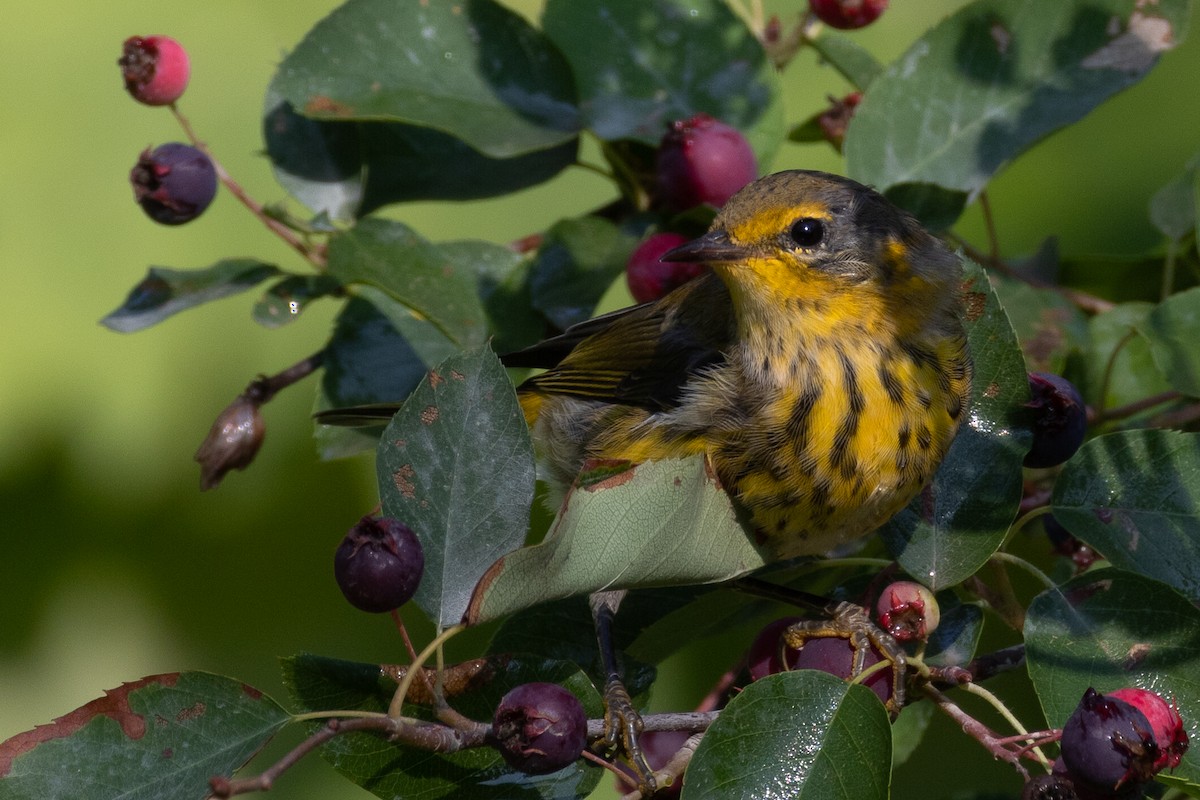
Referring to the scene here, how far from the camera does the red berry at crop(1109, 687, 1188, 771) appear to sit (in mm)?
1347

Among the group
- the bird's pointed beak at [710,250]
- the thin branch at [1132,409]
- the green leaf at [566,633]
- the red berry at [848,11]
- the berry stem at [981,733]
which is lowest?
the thin branch at [1132,409]

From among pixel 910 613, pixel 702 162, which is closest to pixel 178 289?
pixel 702 162

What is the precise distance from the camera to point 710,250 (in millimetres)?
1870

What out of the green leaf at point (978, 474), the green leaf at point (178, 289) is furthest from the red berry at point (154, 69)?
the green leaf at point (978, 474)

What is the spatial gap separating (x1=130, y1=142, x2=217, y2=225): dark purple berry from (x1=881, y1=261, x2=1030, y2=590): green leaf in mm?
1082

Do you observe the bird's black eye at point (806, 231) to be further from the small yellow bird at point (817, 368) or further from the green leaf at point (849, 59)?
the green leaf at point (849, 59)

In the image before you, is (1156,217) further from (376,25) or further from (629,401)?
(376,25)

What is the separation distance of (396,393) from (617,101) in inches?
22.7

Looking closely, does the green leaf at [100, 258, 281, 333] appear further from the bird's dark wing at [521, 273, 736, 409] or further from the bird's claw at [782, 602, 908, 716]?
the bird's claw at [782, 602, 908, 716]

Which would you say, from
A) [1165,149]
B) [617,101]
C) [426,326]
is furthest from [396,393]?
[1165,149]

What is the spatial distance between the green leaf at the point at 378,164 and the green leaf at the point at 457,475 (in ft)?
2.42

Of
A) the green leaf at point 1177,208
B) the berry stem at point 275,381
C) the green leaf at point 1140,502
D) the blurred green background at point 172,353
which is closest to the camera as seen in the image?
the green leaf at point 1140,502

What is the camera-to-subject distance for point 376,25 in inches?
84.7

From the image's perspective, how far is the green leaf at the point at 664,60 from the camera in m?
2.19
